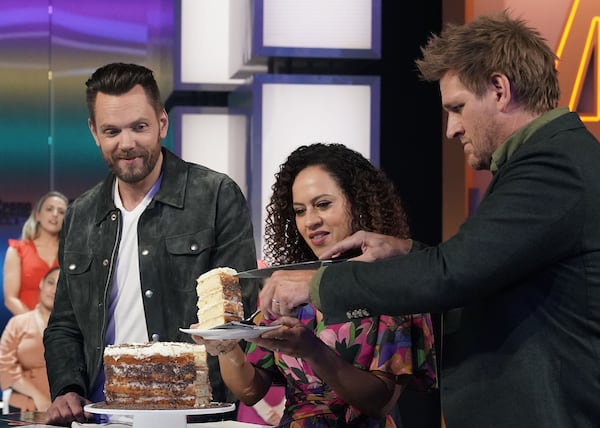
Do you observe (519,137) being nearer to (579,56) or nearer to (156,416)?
(156,416)

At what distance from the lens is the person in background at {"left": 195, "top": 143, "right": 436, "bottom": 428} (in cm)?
302

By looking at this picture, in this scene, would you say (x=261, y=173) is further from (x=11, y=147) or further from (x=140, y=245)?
(x=140, y=245)

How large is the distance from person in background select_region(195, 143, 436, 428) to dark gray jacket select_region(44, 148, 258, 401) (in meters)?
0.21

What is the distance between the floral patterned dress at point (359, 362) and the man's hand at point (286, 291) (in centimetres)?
63

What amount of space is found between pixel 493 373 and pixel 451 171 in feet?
10.5

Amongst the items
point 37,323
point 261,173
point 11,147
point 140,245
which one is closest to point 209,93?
point 261,173

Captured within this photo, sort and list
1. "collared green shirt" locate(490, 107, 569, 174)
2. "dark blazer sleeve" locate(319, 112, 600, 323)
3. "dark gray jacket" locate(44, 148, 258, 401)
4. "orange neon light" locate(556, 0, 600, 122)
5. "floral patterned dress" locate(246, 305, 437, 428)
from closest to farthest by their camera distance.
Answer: "dark blazer sleeve" locate(319, 112, 600, 323), "collared green shirt" locate(490, 107, 569, 174), "floral patterned dress" locate(246, 305, 437, 428), "dark gray jacket" locate(44, 148, 258, 401), "orange neon light" locate(556, 0, 600, 122)

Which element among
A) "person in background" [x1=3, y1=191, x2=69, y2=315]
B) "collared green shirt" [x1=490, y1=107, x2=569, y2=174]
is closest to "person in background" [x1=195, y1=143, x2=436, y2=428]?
"collared green shirt" [x1=490, y1=107, x2=569, y2=174]

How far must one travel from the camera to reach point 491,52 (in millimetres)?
2404

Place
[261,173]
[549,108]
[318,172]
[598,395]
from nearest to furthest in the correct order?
[598,395] → [549,108] → [318,172] → [261,173]

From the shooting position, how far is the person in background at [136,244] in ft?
11.7

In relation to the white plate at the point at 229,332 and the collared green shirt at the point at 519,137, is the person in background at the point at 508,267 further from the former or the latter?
the white plate at the point at 229,332

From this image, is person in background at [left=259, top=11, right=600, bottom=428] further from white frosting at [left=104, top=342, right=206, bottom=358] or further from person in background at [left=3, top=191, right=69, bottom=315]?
person in background at [left=3, top=191, right=69, bottom=315]

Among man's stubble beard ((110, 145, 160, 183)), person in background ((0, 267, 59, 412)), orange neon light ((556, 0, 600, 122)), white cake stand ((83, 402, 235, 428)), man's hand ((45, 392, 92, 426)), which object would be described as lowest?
person in background ((0, 267, 59, 412))
